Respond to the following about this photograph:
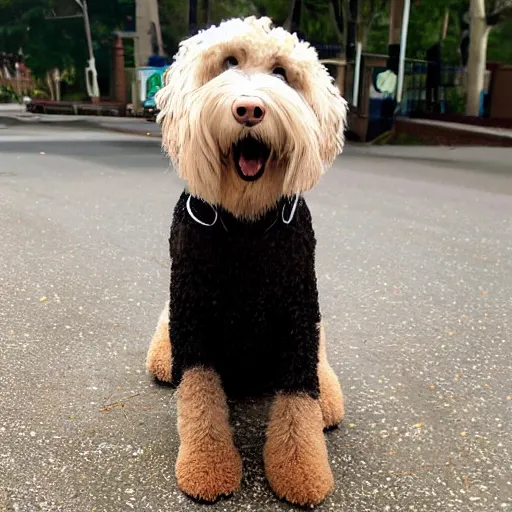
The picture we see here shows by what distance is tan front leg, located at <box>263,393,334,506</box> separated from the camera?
1.94 m

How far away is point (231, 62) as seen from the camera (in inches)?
69.6

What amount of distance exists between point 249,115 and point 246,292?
579 mm

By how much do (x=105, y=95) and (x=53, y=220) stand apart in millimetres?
29343

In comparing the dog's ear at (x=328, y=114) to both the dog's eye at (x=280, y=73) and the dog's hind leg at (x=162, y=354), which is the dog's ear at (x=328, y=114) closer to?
the dog's eye at (x=280, y=73)

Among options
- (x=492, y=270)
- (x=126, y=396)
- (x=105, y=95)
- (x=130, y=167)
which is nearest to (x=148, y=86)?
(x=130, y=167)

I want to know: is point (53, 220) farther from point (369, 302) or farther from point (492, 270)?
point (492, 270)

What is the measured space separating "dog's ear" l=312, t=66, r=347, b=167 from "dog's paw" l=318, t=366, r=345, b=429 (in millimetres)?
900

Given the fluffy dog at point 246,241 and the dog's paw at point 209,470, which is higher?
the fluffy dog at point 246,241

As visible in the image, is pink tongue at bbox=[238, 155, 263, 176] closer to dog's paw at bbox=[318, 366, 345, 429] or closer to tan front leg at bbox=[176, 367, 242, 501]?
tan front leg at bbox=[176, 367, 242, 501]

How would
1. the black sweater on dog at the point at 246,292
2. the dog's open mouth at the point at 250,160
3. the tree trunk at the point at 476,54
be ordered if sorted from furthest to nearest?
1. the tree trunk at the point at 476,54
2. the black sweater on dog at the point at 246,292
3. the dog's open mouth at the point at 250,160

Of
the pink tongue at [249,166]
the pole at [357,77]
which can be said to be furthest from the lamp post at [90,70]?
the pink tongue at [249,166]

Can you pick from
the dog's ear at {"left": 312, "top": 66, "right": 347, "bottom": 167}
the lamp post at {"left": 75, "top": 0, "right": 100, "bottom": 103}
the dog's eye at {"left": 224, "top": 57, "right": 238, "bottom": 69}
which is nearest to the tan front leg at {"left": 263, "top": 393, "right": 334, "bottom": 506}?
the dog's ear at {"left": 312, "top": 66, "right": 347, "bottom": 167}

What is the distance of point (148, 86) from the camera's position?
20.0 meters

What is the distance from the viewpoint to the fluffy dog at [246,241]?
1668mm
